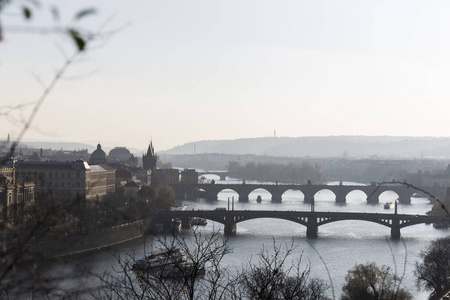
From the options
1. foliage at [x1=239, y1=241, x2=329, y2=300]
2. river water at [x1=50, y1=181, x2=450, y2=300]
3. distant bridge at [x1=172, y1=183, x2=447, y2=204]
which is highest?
foliage at [x1=239, y1=241, x2=329, y2=300]

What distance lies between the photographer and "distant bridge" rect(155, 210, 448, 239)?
28.6 metres

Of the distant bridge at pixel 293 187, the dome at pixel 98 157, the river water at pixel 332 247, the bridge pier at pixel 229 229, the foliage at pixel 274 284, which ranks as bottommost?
the river water at pixel 332 247

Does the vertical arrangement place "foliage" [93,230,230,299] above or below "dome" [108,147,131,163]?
below

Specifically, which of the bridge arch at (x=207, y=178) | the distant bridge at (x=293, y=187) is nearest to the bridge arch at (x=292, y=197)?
the distant bridge at (x=293, y=187)

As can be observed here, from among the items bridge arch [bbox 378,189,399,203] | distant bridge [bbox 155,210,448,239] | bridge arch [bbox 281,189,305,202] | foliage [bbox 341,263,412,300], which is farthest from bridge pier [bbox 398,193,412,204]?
foliage [bbox 341,263,412,300]

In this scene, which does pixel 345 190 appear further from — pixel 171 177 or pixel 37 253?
pixel 37 253

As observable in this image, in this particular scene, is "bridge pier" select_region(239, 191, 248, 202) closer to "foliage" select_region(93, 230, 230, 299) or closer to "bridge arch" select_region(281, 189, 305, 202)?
"bridge arch" select_region(281, 189, 305, 202)

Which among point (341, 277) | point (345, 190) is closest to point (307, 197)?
point (345, 190)

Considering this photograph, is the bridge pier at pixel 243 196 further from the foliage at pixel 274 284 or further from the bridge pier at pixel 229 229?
the foliage at pixel 274 284

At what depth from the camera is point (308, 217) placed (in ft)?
94.9

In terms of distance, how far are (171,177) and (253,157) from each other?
9832 centimetres

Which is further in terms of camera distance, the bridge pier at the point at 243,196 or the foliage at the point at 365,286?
the bridge pier at the point at 243,196

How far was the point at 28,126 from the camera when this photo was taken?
154cm

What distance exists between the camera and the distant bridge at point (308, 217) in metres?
28.6
